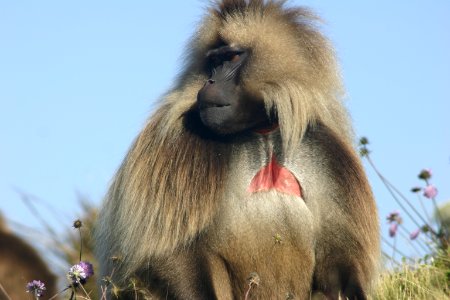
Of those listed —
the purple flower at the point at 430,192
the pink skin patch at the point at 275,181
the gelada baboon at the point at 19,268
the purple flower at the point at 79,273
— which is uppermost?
the purple flower at the point at 79,273

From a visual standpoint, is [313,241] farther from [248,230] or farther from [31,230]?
[31,230]

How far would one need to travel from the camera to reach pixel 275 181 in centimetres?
570

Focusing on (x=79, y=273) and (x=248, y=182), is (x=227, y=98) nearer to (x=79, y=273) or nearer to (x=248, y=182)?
(x=248, y=182)

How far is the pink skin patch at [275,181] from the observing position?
568 cm

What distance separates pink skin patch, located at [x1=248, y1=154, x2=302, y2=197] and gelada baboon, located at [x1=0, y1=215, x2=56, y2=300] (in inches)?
105

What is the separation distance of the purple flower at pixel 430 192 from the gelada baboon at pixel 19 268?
9.32ft

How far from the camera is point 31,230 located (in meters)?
7.96

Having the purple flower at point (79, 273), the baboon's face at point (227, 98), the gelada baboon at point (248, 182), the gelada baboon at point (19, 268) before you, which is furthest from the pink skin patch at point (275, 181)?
the gelada baboon at point (19, 268)

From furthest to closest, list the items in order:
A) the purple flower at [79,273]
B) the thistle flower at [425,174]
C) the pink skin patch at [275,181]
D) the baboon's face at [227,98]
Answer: the thistle flower at [425,174]
the pink skin patch at [275,181]
the baboon's face at [227,98]
the purple flower at [79,273]

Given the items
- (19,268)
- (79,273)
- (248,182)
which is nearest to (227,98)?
(248,182)

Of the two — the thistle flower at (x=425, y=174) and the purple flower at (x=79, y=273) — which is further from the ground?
the purple flower at (x=79, y=273)

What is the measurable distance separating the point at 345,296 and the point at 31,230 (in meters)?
3.11

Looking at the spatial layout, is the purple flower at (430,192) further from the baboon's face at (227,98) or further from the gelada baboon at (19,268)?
the gelada baboon at (19,268)

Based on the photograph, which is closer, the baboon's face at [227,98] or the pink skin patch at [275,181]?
the baboon's face at [227,98]
